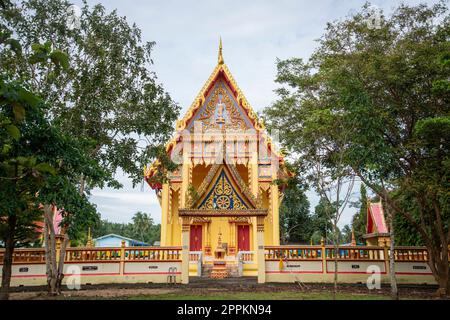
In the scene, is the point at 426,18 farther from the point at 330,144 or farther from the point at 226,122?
the point at 226,122

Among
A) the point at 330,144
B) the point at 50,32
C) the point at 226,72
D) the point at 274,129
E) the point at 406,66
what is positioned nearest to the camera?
the point at 50,32

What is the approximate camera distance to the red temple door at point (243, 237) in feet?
65.3

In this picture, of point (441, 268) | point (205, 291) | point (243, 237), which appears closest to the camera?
point (205, 291)

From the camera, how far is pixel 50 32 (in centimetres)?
1006

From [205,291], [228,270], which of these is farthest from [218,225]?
[205,291]

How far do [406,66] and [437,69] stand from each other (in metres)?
0.76

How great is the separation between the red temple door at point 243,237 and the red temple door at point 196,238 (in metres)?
2.00

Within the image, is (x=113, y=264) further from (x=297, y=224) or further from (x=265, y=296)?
(x=297, y=224)

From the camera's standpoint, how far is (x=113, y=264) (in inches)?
539

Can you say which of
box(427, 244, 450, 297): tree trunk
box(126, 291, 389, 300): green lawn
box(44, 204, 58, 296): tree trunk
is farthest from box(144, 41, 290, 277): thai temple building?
box(44, 204, 58, 296): tree trunk

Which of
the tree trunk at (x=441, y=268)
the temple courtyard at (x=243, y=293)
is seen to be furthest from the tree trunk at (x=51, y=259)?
the tree trunk at (x=441, y=268)

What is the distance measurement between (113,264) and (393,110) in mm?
10305

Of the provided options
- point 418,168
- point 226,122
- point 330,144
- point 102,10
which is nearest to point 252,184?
point 226,122

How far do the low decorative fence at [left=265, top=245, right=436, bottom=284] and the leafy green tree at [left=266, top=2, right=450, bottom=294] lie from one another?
184 centimetres
